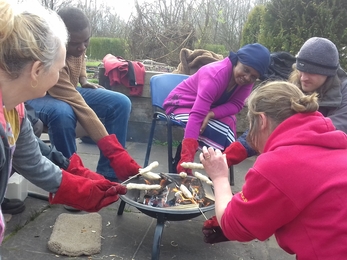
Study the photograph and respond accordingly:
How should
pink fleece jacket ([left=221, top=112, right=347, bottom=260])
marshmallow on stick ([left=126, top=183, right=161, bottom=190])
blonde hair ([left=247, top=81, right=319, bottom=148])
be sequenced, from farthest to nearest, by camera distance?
marshmallow on stick ([left=126, top=183, right=161, bottom=190]), blonde hair ([left=247, top=81, right=319, bottom=148]), pink fleece jacket ([left=221, top=112, right=347, bottom=260])

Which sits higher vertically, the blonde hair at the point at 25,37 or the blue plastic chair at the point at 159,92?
the blonde hair at the point at 25,37

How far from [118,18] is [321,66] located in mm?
18541

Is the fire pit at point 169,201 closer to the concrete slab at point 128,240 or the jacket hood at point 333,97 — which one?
the concrete slab at point 128,240

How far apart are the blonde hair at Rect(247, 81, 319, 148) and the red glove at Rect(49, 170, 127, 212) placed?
0.92 metres

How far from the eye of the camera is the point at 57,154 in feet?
7.88

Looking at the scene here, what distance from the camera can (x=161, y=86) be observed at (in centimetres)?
380

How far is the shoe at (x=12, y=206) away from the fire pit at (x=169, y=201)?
871 millimetres

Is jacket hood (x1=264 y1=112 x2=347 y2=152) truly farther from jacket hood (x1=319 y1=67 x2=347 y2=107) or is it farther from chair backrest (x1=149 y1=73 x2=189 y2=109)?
chair backrest (x1=149 y1=73 x2=189 y2=109)

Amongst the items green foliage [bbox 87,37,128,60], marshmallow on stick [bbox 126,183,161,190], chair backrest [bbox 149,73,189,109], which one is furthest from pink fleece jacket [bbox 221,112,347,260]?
green foliage [bbox 87,37,128,60]

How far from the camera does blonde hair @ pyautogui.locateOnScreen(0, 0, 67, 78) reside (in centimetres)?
125

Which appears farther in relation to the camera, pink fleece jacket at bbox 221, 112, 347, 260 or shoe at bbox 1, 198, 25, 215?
shoe at bbox 1, 198, 25, 215

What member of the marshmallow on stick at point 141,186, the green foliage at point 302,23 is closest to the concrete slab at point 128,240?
the marshmallow on stick at point 141,186

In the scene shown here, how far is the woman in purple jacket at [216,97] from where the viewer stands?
120 inches

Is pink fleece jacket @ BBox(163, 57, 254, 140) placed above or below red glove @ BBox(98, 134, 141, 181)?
above
